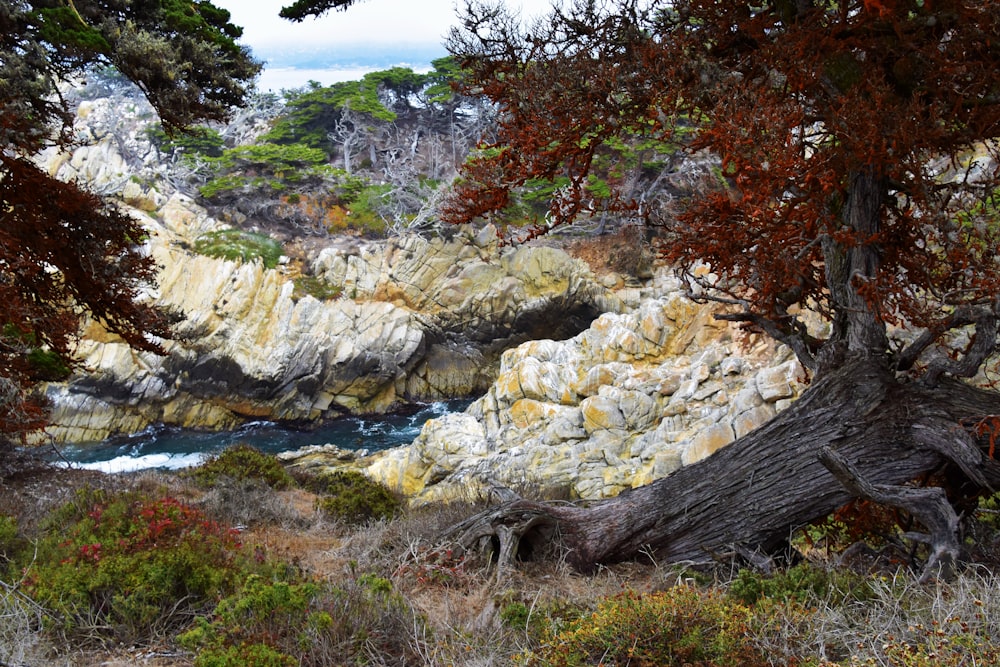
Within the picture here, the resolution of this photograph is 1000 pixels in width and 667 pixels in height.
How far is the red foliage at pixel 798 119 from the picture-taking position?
3576 mm

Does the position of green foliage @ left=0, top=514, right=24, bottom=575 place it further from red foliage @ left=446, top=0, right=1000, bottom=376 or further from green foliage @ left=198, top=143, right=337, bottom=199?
green foliage @ left=198, top=143, right=337, bottom=199

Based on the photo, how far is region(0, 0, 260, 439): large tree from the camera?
17.4 feet

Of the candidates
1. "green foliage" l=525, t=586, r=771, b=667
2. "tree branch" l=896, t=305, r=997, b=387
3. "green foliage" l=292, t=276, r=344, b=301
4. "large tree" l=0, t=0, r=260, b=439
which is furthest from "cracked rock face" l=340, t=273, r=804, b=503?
"green foliage" l=292, t=276, r=344, b=301

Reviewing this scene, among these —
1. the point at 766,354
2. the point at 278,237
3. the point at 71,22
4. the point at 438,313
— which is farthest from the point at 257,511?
the point at 278,237

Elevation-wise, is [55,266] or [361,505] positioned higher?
[55,266]

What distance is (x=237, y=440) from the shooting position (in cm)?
2294

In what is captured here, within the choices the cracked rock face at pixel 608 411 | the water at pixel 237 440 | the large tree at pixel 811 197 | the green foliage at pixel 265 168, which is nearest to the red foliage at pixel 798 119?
the large tree at pixel 811 197

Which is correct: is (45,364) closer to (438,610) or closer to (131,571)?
(131,571)

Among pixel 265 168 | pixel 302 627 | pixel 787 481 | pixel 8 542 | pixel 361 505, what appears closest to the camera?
pixel 302 627

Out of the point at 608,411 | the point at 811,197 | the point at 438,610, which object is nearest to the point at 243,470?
the point at 608,411

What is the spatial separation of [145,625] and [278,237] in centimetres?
2682

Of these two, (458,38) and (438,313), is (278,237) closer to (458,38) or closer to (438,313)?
(438,313)

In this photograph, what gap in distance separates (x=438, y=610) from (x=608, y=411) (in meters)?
9.65

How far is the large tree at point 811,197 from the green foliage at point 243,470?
596 cm
